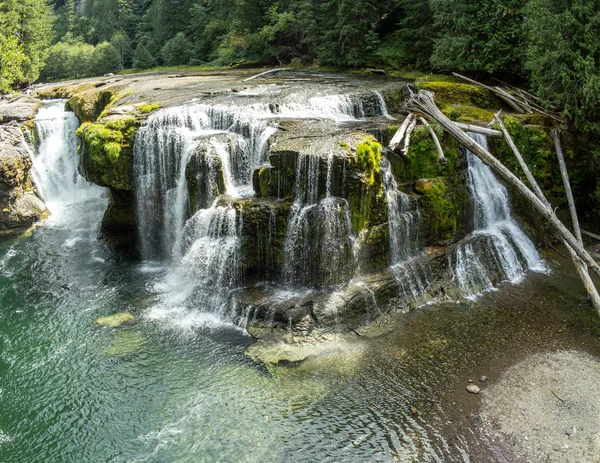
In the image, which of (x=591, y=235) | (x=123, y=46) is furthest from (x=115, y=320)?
(x=123, y=46)

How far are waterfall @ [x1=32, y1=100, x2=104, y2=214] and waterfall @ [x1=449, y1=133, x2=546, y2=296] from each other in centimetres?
1584

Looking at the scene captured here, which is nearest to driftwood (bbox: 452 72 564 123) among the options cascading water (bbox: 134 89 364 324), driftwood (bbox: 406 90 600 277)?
driftwood (bbox: 406 90 600 277)

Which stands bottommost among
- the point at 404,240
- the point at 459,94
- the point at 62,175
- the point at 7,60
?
the point at 404,240

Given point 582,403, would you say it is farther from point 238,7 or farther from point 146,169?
point 238,7

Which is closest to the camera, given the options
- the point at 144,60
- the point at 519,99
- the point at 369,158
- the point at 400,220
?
the point at 369,158

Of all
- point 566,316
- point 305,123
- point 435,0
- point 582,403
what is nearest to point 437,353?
point 582,403

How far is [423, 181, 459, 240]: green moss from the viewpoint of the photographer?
12547mm

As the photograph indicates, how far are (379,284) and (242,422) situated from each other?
16.3 ft

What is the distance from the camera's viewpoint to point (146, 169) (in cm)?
1421

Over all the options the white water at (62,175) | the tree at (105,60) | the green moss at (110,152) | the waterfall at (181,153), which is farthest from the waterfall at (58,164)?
the tree at (105,60)

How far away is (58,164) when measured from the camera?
1984 centimetres

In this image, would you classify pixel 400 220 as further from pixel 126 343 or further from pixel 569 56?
pixel 126 343

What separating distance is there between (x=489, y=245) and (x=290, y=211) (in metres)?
6.00

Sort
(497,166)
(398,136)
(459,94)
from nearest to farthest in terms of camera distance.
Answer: (497,166) < (398,136) < (459,94)
